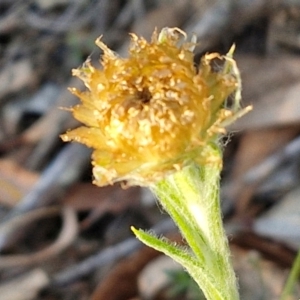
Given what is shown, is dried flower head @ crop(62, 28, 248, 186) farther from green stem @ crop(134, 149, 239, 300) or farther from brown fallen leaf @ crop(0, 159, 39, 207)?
brown fallen leaf @ crop(0, 159, 39, 207)

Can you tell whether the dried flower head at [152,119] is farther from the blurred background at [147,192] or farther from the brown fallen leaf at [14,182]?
the brown fallen leaf at [14,182]

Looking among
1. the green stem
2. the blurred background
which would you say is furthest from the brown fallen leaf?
the green stem

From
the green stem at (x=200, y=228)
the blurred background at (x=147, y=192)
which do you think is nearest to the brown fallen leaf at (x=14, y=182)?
the blurred background at (x=147, y=192)

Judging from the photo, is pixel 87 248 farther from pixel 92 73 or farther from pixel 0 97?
pixel 92 73

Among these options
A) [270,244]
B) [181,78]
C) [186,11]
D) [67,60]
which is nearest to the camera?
[181,78]

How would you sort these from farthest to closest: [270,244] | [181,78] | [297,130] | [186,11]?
[186,11] < [297,130] < [270,244] < [181,78]

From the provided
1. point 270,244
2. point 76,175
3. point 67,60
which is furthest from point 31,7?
point 270,244
